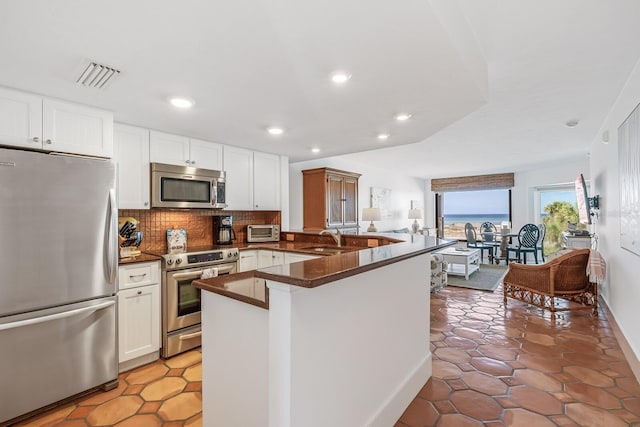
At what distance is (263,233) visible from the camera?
13.8ft

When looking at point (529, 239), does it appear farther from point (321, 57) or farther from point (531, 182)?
point (321, 57)

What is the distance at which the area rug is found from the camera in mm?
5203

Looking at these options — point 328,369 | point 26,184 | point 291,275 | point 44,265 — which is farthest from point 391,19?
point 44,265

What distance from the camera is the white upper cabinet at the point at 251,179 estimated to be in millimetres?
3795

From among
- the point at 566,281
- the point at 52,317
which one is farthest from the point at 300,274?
the point at 566,281

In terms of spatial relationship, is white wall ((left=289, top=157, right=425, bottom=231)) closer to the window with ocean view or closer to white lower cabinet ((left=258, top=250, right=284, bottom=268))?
white lower cabinet ((left=258, top=250, right=284, bottom=268))

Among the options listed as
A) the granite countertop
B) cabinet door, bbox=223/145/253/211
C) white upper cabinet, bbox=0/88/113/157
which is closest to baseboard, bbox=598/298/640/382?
the granite countertop

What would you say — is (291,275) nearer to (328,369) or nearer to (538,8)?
(328,369)

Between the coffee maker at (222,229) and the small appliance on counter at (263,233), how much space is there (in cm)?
33

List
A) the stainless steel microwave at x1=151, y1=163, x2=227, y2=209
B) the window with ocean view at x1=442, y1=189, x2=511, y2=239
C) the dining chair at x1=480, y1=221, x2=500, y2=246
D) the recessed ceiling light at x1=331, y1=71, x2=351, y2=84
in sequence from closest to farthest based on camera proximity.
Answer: the recessed ceiling light at x1=331, y1=71, x2=351, y2=84
the stainless steel microwave at x1=151, y1=163, x2=227, y2=209
the dining chair at x1=480, y1=221, x2=500, y2=246
the window with ocean view at x1=442, y1=189, x2=511, y2=239

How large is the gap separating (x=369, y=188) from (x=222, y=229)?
4.07 meters

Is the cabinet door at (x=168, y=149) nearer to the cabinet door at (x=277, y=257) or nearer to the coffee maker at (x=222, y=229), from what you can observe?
the coffee maker at (x=222, y=229)

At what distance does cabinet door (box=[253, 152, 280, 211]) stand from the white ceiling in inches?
34.0

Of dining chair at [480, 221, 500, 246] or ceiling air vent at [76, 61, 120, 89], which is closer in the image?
ceiling air vent at [76, 61, 120, 89]
